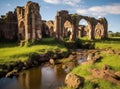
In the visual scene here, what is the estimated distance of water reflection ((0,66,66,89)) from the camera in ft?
66.4

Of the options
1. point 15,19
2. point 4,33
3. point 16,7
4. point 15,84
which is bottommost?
point 15,84

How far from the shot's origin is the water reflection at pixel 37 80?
2025 cm

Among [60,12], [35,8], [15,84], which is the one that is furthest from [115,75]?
[60,12]

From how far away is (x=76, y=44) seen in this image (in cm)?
5406

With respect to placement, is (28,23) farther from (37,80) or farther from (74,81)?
(74,81)

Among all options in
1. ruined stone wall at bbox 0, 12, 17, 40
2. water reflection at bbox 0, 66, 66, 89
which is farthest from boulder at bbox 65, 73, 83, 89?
ruined stone wall at bbox 0, 12, 17, 40

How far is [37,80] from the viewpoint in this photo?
22.4 meters

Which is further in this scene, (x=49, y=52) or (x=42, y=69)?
(x=49, y=52)

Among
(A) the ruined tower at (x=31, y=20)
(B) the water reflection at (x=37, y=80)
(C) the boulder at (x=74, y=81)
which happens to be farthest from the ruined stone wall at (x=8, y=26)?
(C) the boulder at (x=74, y=81)

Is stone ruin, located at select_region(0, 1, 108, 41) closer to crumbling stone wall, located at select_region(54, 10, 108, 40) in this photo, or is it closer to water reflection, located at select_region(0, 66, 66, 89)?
crumbling stone wall, located at select_region(54, 10, 108, 40)

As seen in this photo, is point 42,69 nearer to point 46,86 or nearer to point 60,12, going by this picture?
point 46,86

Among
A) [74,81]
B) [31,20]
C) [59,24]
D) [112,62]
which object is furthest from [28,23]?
[74,81]

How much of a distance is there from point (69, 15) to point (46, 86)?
4252cm

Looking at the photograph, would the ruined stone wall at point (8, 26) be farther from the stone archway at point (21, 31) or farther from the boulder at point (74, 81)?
the boulder at point (74, 81)
